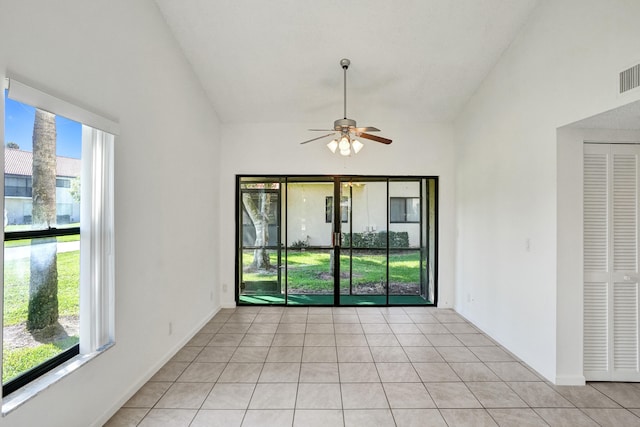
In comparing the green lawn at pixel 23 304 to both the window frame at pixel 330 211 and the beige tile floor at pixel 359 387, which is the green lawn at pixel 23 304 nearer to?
the beige tile floor at pixel 359 387

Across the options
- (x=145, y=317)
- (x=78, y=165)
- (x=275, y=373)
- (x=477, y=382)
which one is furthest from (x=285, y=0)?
(x=477, y=382)

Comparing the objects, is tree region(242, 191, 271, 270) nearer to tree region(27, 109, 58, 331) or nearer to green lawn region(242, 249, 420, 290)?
green lawn region(242, 249, 420, 290)

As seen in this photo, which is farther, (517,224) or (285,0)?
(517,224)

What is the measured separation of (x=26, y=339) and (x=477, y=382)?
3.44 m

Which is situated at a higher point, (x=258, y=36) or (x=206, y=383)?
(x=258, y=36)

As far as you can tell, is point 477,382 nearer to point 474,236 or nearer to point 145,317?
point 474,236

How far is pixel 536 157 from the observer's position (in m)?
2.97

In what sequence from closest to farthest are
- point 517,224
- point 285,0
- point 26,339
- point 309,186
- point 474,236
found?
point 26,339 < point 285,0 < point 517,224 < point 474,236 < point 309,186

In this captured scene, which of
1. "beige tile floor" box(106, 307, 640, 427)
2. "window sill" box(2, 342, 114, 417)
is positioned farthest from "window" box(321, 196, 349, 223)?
"window sill" box(2, 342, 114, 417)

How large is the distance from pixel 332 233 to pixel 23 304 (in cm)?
391

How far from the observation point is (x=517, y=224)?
329 centimetres

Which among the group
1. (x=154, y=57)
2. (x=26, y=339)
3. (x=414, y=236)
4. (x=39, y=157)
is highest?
(x=154, y=57)

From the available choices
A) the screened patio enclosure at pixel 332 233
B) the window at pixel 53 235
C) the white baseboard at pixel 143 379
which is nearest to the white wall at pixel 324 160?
the screened patio enclosure at pixel 332 233

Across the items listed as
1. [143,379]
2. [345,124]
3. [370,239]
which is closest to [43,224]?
[143,379]
